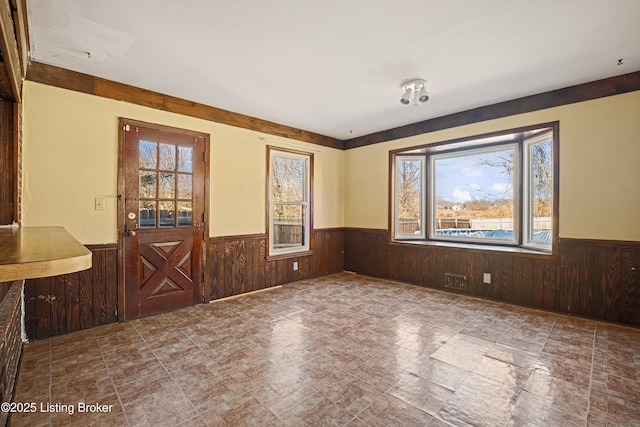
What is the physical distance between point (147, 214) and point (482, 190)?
4626 millimetres

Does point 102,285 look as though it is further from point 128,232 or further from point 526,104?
point 526,104

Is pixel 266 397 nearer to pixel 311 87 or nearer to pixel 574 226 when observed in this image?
pixel 311 87

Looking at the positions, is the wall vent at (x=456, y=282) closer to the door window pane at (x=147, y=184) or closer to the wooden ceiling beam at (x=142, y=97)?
the wooden ceiling beam at (x=142, y=97)

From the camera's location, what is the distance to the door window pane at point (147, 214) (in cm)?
328

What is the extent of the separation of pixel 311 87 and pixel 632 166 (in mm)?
3398

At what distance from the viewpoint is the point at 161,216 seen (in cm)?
342

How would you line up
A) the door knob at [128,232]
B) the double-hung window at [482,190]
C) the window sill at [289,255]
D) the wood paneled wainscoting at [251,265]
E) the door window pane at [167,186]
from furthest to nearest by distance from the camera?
the window sill at [289,255] → the wood paneled wainscoting at [251,265] → the double-hung window at [482,190] → the door window pane at [167,186] → the door knob at [128,232]

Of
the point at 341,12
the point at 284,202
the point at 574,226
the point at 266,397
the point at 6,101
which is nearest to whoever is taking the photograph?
the point at 266,397

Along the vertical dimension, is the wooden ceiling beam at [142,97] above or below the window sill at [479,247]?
above

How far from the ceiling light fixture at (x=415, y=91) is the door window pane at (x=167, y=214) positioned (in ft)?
9.79

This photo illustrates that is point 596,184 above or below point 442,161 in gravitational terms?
below


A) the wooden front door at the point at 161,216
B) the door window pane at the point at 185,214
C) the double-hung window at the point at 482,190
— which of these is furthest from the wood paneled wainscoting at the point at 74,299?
the double-hung window at the point at 482,190

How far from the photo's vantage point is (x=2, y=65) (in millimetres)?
1604

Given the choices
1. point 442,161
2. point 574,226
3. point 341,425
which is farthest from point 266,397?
point 442,161
